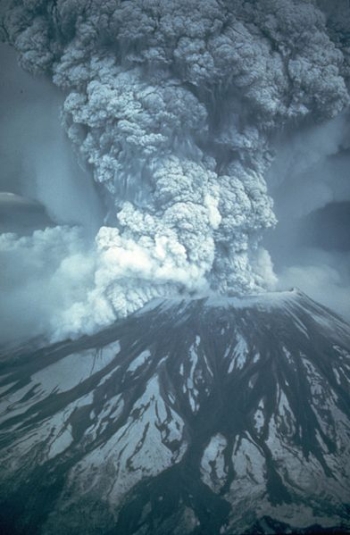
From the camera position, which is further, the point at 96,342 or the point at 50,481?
the point at 96,342

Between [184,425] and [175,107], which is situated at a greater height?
[175,107]

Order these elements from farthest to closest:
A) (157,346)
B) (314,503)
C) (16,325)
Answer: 1. (16,325)
2. (157,346)
3. (314,503)

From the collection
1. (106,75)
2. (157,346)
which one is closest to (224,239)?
(157,346)

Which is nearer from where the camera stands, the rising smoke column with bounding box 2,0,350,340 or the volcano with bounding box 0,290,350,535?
the volcano with bounding box 0,290,350,535

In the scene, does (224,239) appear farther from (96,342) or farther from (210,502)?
(210,502)

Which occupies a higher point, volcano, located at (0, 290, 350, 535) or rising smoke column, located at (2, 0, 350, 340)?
rising smoke column, located at (2, 0, 350, 340)
